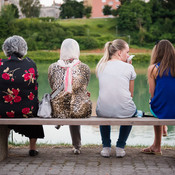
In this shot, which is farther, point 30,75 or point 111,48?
point 111,48

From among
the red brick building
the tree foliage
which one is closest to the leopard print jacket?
the tree foliage

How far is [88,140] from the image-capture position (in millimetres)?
6215

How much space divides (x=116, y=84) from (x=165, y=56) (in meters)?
0.61

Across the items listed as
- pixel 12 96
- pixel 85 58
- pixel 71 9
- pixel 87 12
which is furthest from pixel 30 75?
pixel 87 12

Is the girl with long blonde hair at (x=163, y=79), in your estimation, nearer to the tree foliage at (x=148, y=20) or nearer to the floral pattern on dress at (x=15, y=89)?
the floral pattern on dress at (x=15, y=89)

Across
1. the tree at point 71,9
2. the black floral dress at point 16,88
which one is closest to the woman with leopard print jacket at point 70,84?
the black floral dress at point 16,88

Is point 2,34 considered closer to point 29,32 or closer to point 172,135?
point 29,32

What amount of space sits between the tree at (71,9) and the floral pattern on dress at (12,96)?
73.6 m

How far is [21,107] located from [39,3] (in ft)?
254

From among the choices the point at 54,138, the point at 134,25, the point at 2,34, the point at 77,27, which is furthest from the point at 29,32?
the point at 54,138

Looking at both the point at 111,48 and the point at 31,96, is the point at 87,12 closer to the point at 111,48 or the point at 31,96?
the point at 111,48

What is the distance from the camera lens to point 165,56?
3.94m

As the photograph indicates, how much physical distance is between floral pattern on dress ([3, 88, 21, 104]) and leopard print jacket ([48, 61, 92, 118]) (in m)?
0.39

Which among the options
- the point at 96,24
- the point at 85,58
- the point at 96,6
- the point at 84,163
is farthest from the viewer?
the point at 96,6
